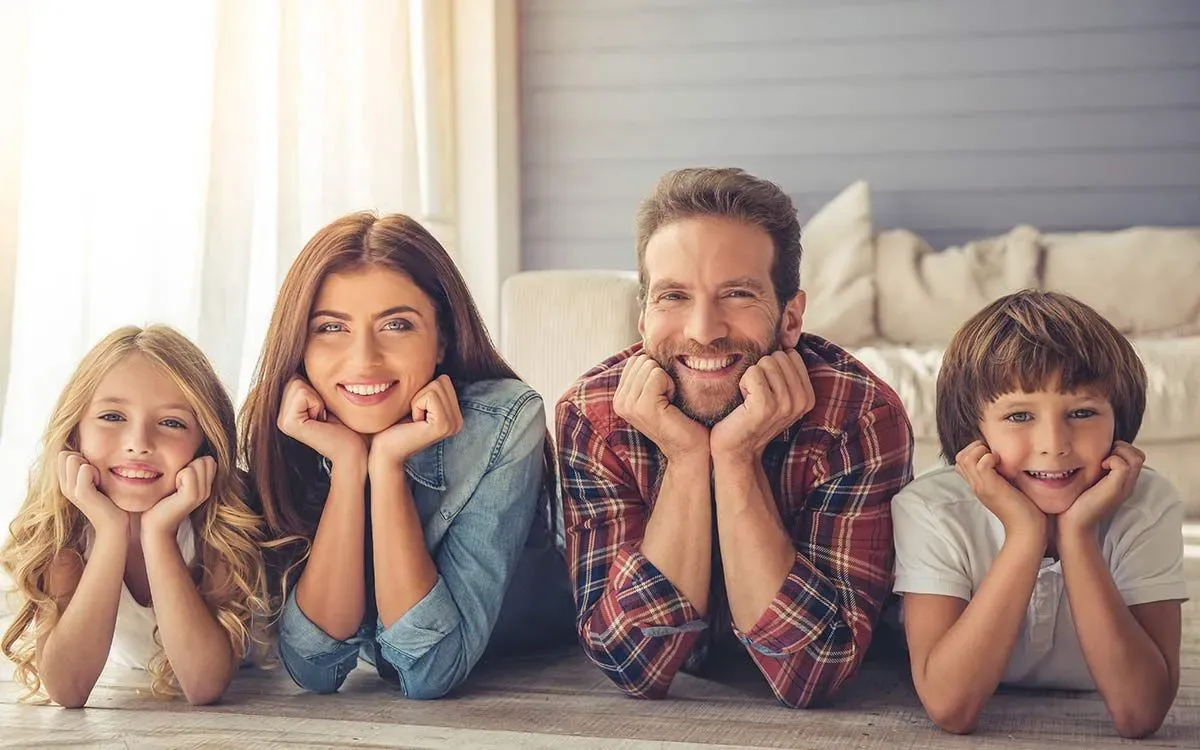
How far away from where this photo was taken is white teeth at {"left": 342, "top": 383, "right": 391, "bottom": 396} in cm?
161

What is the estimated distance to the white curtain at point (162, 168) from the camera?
6.82 ft

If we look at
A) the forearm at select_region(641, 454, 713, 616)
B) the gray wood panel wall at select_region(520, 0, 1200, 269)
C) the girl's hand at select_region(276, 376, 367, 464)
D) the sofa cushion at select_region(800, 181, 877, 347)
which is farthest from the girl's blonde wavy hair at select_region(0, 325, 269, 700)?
the gray wood panel wall at select_region(520, 0, 1200, 269)

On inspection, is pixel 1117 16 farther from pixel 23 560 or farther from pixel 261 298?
pixel 23 560

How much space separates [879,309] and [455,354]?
2167mm

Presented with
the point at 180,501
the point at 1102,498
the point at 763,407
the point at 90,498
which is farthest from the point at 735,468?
the point at 90,498

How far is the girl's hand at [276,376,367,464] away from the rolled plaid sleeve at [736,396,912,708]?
1.78ft

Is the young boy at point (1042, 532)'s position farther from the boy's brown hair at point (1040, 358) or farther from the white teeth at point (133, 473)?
the white teeth at point (133, 473)

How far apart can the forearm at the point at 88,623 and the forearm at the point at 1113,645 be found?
3.67 ft

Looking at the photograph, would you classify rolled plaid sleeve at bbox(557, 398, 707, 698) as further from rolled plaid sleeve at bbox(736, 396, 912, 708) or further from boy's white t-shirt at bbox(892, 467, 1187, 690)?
boy's white t-shirt at bbox(892, 467, 1187, 690)

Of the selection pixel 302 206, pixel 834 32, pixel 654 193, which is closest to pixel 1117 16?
pixel 834 32

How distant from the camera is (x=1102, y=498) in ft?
4.57

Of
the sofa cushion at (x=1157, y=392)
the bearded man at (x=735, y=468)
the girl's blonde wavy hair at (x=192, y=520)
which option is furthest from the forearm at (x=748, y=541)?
the sofa cushion at (x=1157, y=392)

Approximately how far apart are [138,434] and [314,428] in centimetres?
22

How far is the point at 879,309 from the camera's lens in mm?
3674
